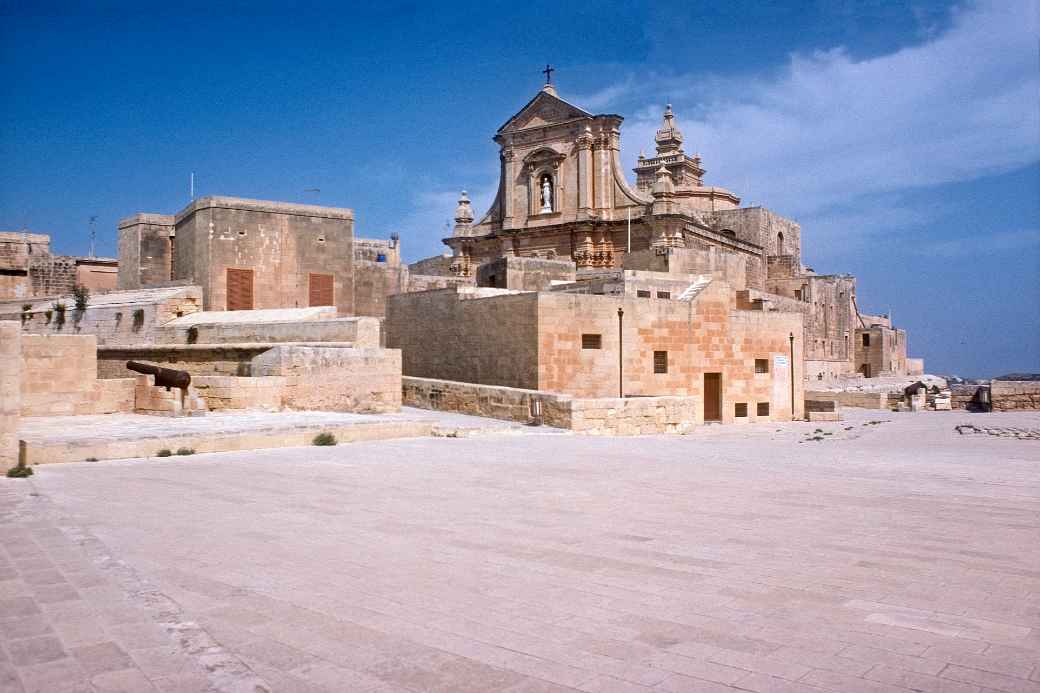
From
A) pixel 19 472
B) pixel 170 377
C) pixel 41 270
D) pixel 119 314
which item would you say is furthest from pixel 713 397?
pixel 41 270

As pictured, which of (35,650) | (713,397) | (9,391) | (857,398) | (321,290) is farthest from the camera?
(857,398)

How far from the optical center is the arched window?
3928cm

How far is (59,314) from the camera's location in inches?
937

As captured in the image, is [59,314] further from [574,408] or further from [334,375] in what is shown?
[574,408]

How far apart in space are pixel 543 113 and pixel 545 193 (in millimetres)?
3782

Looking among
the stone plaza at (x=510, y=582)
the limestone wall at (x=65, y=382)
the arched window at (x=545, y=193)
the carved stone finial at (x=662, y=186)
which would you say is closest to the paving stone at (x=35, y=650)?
the stone plaza at (x=510, y=582)

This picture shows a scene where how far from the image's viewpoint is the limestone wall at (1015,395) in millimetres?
26031

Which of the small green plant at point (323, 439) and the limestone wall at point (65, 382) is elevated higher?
the limestone wall at point (65, 382)

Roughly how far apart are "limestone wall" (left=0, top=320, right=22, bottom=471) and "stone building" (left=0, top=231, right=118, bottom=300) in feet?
78.7

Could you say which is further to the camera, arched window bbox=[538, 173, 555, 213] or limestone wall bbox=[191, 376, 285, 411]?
arched window bbox=[538, 173, 555, 213]

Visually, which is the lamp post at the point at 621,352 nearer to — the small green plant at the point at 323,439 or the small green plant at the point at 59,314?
the small green plant at the point at 323,439

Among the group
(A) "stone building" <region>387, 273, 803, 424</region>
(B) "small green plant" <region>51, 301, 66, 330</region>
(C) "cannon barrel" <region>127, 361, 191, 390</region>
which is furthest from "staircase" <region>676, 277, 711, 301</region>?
(B) "small green plant" <region>51, 301, 66, 330</region>

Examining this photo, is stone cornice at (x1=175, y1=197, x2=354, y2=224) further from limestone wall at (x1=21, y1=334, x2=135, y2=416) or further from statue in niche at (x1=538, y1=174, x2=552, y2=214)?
statue in niche at (x1=538, y1=174, x2=552, y2=214)

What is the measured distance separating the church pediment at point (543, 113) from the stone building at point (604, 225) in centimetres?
5
